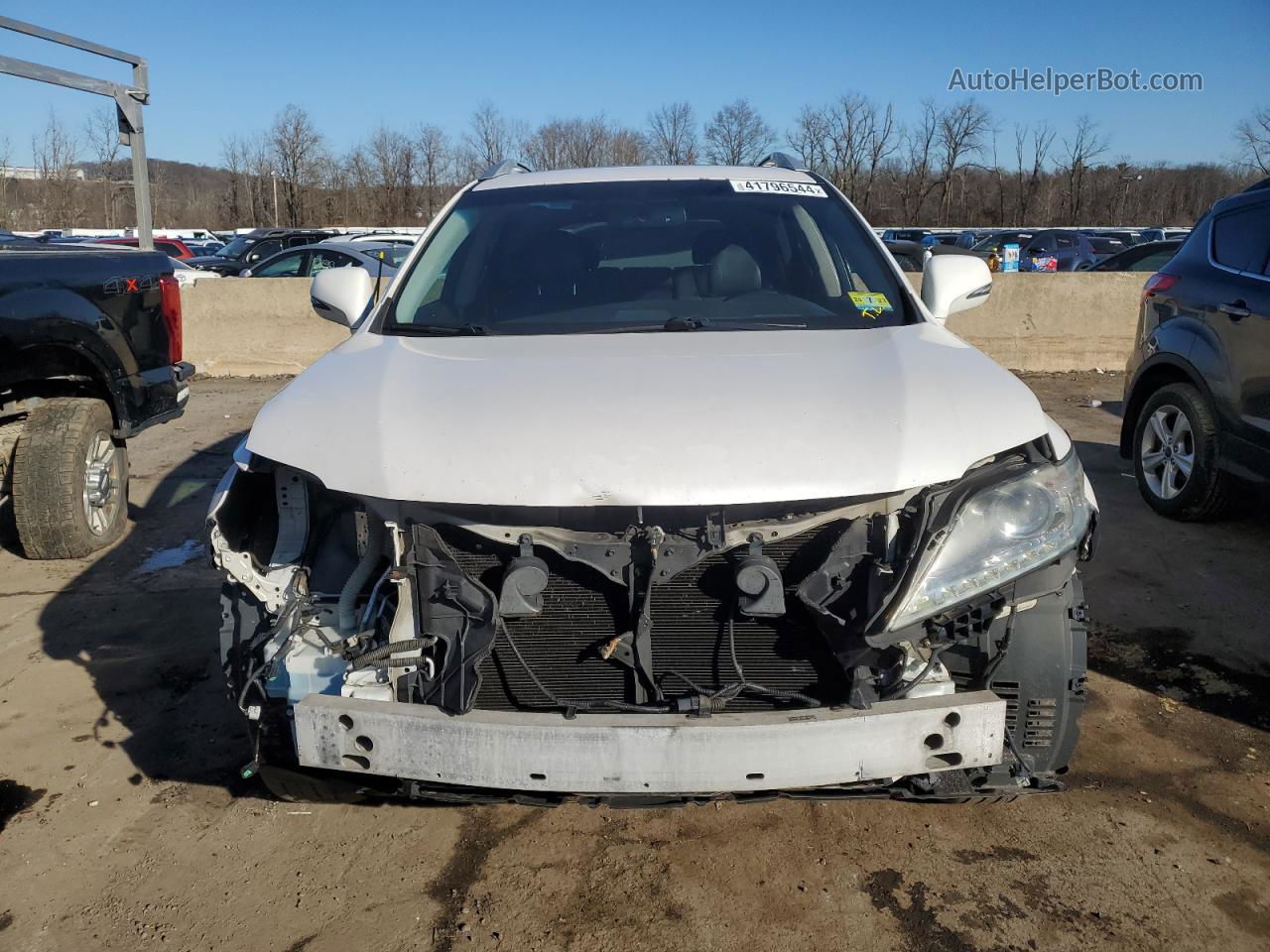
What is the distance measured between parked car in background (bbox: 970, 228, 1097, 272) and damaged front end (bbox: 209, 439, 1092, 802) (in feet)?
69.8

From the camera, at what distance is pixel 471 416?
8.00 feet

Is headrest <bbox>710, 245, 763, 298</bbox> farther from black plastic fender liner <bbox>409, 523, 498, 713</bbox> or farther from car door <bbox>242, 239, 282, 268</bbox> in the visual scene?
car door <bbox>242, 239, 282, 268</bbox>

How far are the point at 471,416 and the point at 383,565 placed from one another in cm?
49

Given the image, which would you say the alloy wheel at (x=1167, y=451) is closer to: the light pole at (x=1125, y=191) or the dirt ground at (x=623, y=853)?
the dirt ground at (x=623, y=853)

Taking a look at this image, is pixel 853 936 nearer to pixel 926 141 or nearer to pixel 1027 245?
pixel 1027 245

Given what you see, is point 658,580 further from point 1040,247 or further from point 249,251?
point 1040,247

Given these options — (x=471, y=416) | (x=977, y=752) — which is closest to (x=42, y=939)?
(x=471, y=416)

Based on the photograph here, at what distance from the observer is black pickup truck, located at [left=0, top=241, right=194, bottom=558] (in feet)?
15.8

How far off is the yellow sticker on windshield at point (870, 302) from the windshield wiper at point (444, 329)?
1259 millimetres

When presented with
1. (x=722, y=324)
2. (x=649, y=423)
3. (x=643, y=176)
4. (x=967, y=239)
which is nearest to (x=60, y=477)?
(x=643, y=176)

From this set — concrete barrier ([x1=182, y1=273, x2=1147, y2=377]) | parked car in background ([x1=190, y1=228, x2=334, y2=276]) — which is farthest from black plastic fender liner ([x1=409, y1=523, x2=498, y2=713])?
parked car in background ([x1=190, y1=228, x2=334, y2=276])

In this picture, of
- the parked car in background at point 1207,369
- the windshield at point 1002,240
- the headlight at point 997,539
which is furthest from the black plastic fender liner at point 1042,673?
the windshield at point 1002,240

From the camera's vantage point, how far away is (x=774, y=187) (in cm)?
391

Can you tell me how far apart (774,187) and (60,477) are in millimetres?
3832
